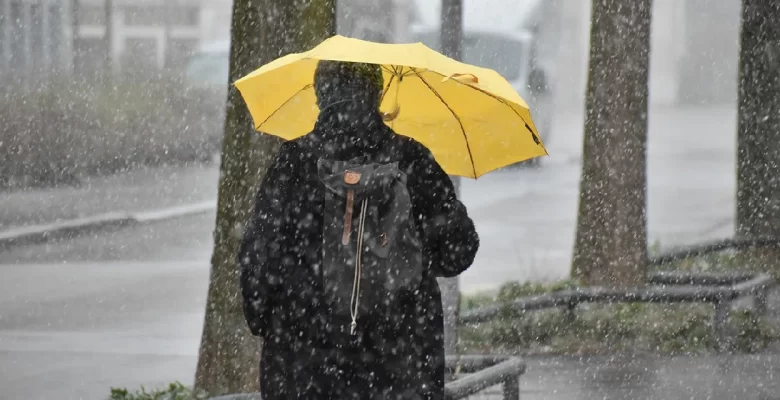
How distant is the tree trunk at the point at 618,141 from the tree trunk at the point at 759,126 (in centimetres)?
225

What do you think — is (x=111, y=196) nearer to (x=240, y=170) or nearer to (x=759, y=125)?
(x=759, y=125)

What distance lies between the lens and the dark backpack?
369cm

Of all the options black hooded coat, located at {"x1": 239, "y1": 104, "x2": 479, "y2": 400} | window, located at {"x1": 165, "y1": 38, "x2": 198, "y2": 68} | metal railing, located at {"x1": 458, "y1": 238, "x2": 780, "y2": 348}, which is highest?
window, located at {"x1": 165, "y1": 38, "x2": 198, "y2": 68}

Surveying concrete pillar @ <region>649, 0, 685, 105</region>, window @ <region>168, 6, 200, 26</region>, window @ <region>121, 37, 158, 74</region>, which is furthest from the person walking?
concrete pillar @ <region>649, 0, 685, 105</region>

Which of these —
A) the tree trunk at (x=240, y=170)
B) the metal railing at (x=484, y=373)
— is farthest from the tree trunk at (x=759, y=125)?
the metal railing at (x=484, y=373)

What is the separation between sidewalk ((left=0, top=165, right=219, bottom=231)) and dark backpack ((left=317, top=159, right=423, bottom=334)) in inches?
506

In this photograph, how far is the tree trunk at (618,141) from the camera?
10484 millimetres

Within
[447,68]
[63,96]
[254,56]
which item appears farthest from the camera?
[63,96]

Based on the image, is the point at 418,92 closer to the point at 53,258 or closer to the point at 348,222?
the point at 348,222

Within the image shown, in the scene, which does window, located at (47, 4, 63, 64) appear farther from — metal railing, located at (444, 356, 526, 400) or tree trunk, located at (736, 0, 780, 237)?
metal railing, located at (444, 356, 526, 400)

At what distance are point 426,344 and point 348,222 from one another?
18.0 inches

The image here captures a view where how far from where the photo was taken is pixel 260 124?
4.82 m

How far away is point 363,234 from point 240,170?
2.82m

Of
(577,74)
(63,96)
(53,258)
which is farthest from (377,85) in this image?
(577,74)
